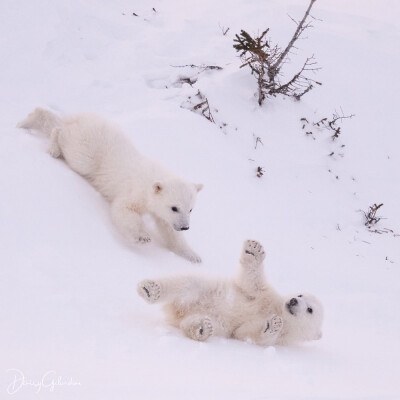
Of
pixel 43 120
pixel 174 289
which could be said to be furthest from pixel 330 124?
pixel 174 289

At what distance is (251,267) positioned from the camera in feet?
12.2

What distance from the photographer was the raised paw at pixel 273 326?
3.49m

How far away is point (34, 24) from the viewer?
319 inches

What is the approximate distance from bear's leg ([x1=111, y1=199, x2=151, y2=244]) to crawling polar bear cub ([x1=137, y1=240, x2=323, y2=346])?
119cm

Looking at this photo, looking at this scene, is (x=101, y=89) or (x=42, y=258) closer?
(x=42, y=258)

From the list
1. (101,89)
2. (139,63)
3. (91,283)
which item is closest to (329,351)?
(91,283)

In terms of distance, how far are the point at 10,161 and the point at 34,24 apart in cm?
403

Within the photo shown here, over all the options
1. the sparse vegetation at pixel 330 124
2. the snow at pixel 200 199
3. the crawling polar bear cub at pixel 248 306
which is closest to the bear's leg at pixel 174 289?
the crawling polar bear cub at pixel 248 306

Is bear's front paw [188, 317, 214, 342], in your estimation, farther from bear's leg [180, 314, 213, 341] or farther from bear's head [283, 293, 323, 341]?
bear's head [283, 293, 323, 341]

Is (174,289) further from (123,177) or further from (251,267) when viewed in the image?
(123,177)

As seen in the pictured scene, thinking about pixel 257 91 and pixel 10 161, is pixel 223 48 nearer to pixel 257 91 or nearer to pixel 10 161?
pixel 257 91

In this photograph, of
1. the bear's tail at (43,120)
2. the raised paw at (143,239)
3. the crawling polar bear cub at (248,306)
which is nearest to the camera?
the crawling polar bear cub at (248,306)

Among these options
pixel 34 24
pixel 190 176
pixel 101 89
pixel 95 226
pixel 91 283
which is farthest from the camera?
pixel 34 24

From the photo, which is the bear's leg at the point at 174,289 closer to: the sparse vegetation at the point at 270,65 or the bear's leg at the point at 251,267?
the bear's leg at the point at 251,267
